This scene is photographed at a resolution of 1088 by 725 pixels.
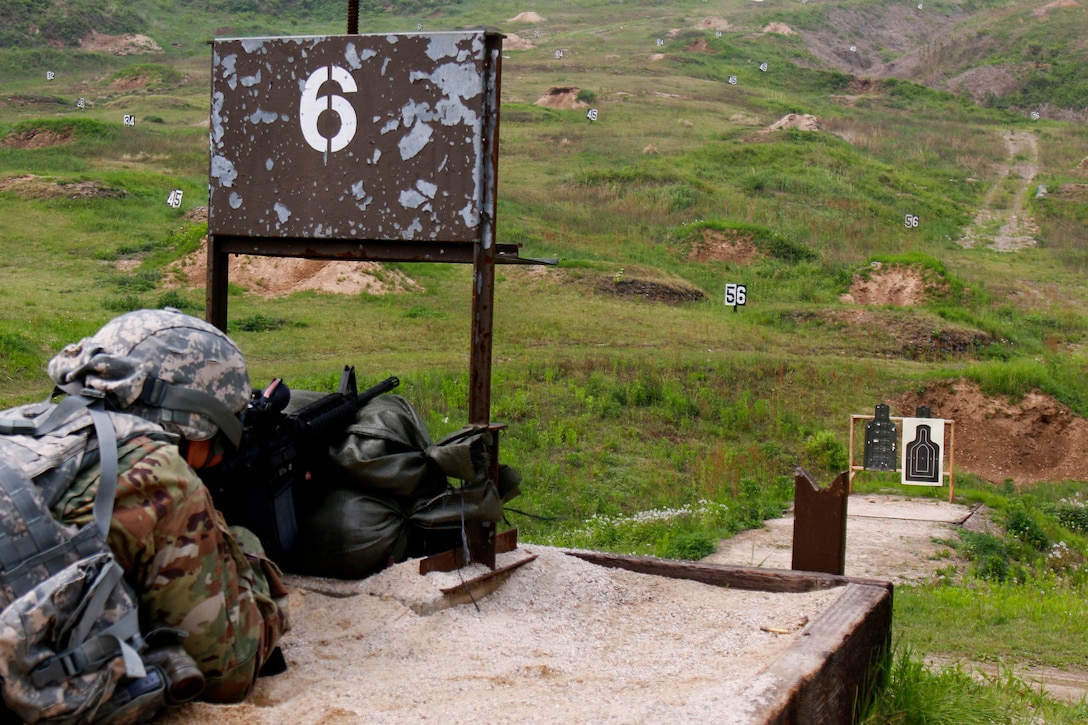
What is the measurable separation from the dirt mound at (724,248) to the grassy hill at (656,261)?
0.27ft

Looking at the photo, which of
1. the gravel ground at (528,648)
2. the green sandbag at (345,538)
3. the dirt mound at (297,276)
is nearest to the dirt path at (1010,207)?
the dirt mound at (297,276)

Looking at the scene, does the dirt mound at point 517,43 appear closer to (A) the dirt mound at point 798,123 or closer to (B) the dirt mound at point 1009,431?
(A) the dirt mound at point 798,123

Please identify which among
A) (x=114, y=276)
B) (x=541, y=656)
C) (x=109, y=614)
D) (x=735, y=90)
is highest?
(x=735, y=90)

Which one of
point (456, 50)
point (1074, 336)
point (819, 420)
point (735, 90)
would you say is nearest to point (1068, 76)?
point (735, 90)

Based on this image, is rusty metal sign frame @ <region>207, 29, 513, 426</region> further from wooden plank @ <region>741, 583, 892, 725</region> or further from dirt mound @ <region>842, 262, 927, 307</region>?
A: dirt mound @ <region>842, 262, 927, 307</region>

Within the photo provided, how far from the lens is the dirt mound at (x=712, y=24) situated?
182 feet

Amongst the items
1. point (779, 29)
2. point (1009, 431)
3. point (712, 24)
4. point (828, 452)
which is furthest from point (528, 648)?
point (779, 29)

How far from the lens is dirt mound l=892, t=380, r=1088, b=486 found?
14.5 meters

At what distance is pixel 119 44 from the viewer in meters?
45.2

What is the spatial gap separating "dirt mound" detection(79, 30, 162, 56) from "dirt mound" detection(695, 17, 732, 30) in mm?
26083

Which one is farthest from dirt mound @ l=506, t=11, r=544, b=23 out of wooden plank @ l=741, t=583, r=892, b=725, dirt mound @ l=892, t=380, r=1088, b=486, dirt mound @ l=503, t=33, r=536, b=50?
wooden plank @ l=741, t=583, r=892, b=725

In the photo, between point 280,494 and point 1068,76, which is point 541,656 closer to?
point 280,494

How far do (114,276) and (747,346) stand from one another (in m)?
9.90

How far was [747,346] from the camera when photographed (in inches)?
650
